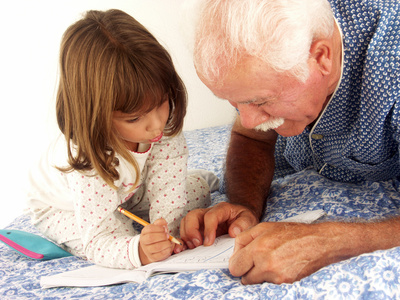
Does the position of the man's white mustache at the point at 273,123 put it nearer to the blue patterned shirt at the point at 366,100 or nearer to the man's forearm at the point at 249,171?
the blue patterned shirt at the point at 366,100

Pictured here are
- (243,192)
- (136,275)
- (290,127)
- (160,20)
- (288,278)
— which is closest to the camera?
(288,278)

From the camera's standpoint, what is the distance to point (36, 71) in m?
3.37

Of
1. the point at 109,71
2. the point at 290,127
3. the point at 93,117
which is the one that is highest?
the point at 109,71

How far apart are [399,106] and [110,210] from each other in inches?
33.8

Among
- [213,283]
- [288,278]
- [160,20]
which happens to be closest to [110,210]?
[213,283]

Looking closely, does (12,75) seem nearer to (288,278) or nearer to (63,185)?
(63,185)

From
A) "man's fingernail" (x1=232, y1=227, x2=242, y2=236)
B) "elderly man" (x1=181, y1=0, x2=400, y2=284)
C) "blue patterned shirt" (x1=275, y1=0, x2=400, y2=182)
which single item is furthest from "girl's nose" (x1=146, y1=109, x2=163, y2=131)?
"blue patterned shirt" (x1=275, y1=0, x2=400, y2=182)

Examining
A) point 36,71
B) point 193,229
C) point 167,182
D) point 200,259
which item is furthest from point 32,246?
point 36,71

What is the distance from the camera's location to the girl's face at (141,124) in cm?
124

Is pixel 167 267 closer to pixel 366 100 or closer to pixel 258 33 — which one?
pixel 258 33

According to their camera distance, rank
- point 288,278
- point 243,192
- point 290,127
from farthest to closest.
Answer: point 243,192 < point 290,127 < point 288,278

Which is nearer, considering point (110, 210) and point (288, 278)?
point (288, 278)

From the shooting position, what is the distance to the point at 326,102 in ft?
4.42

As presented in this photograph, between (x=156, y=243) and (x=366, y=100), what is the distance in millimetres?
693
